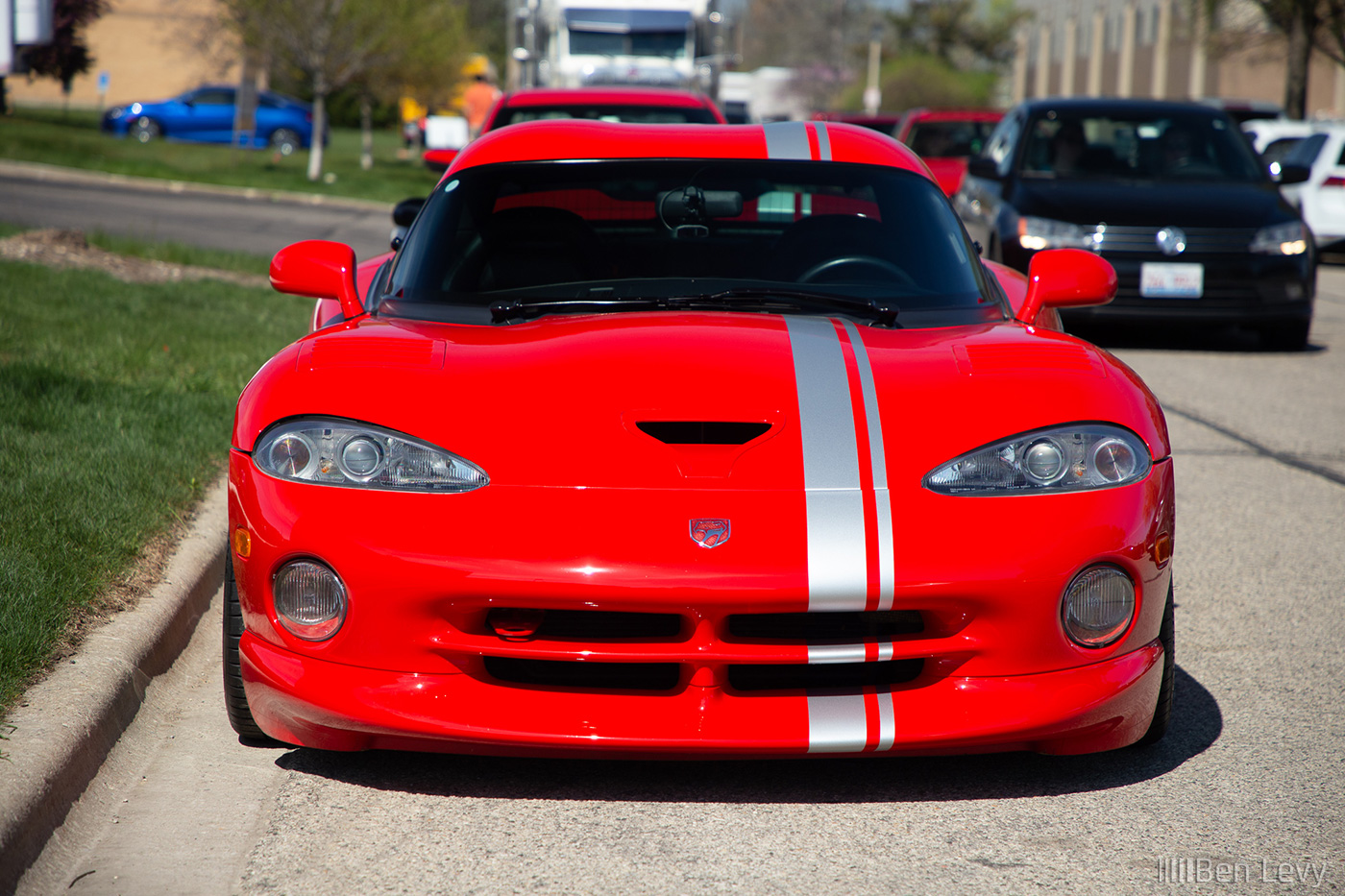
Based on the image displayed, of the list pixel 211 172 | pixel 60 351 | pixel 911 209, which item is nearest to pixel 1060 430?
pixel 911 209

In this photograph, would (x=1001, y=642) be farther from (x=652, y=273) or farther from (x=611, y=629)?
(x=652, y=273)

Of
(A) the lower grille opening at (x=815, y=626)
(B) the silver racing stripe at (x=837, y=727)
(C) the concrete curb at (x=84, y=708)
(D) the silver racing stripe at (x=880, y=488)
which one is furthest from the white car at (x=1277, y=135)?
(B) the silver racing stripe at (x=837, y=727)

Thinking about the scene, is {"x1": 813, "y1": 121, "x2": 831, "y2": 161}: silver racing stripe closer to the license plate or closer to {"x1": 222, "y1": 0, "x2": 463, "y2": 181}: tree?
A: the license plate

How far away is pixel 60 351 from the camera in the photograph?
7.05m

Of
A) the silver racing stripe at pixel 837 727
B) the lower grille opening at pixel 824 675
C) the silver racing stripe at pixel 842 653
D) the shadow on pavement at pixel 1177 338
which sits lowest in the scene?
the shadow on pavement at pixel 1177 338

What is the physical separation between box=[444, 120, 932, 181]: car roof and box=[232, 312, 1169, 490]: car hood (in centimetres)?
103

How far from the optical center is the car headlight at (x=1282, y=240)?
9.62 metres

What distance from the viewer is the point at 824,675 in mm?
2932

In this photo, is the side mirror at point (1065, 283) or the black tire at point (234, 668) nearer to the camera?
the black tire at point (234, 668)

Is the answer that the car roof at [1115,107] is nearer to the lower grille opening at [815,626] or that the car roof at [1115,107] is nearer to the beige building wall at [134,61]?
the lower grille opening at [815,626]

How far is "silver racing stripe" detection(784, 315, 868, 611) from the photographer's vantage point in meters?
2.79

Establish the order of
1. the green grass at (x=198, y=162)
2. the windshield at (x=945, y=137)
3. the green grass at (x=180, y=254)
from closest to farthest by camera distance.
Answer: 1. the green grass at (x=180, y=254)
2. the windshield at (x=945, y=137)
3. the green grass at (x=198, y=162)

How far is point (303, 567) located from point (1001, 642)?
1.42m

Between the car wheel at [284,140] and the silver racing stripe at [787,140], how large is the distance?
117 feet
